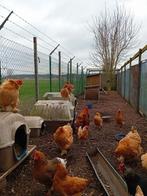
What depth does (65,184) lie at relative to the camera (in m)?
3.68

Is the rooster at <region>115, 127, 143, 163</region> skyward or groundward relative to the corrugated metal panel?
groundward

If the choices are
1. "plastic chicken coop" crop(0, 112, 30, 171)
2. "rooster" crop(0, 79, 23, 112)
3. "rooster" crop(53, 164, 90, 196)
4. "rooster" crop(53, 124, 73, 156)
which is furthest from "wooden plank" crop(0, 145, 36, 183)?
"rooster" crop(0, 79, 23, 112)

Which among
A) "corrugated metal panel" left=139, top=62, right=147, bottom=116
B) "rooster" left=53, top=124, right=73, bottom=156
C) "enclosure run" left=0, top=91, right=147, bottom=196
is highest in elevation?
"corrugated metal panel" left=139, top=62, right=147, bottom=116

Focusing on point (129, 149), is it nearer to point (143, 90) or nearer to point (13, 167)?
point (13, 167)

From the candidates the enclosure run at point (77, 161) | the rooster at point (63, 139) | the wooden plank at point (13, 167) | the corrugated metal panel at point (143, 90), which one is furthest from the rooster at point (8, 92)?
the corrugated metal panel at point (143, 90)

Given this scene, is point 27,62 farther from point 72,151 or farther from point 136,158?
point 136,158

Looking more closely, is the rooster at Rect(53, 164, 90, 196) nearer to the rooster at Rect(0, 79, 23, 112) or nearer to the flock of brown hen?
the flock of brown hen

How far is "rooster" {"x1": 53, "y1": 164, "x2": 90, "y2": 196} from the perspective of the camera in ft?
12.0

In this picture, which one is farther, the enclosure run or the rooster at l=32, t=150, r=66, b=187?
the enclosure run

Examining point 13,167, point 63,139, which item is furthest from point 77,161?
point 13,167

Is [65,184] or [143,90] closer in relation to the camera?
[65,184]

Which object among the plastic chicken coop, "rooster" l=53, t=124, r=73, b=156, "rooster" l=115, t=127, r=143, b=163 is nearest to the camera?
the plastic chicken coop

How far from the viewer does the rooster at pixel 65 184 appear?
365cm

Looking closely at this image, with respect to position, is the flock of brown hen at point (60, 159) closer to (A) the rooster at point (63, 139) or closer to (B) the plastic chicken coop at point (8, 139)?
(A) the rooster at point (63, 139)
